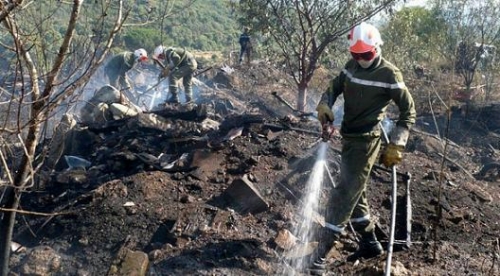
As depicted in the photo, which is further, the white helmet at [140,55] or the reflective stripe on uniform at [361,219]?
the white helmet at [140,55]

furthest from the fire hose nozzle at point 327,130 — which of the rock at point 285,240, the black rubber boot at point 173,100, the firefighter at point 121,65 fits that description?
the firefighter at point 121,65

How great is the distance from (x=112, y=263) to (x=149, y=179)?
1520 millimetres

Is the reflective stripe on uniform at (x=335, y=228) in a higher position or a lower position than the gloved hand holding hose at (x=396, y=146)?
lower

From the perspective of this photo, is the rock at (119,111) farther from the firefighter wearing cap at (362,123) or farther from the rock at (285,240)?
the firefighter wearing cap at (362,123)

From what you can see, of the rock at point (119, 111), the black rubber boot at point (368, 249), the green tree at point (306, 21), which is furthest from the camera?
the green tree at point (306, 21)

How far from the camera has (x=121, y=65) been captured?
11.3m

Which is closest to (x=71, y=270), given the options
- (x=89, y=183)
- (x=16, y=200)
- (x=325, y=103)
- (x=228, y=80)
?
(x=16, y=200)

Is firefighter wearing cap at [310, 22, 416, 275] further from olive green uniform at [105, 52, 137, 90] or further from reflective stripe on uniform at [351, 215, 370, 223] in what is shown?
olive green uniform at [105, 52, 137, 90]

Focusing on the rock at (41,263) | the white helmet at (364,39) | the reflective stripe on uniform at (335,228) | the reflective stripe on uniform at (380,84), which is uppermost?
the white helmet at (364,39)

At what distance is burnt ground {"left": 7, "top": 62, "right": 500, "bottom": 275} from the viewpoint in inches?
189

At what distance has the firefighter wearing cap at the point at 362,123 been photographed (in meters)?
4.47

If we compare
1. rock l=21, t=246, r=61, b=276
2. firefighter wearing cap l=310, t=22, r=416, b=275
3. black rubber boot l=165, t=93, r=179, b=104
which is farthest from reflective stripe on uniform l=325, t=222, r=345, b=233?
black rubber boot l=165, t=93, r=179, b=104

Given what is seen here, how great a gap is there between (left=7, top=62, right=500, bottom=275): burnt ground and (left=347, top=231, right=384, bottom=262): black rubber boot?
164 millimetres

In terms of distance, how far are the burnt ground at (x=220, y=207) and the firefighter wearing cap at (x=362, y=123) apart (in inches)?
14.2
